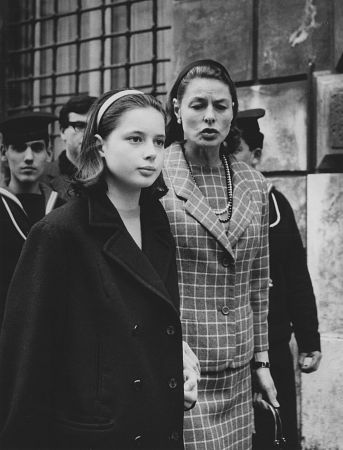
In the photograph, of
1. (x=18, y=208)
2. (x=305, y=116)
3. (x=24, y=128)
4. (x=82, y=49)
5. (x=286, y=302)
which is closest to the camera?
(x=286, y=302)

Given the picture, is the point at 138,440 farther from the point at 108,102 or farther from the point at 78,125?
the point at 78,125

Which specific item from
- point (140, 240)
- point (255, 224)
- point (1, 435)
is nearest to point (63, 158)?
point (255, 224)

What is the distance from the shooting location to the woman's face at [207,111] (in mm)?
2383

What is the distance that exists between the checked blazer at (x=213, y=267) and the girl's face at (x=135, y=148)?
0.45 meters

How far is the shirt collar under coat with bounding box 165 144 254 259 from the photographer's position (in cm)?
230

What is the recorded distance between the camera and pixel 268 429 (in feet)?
8.24

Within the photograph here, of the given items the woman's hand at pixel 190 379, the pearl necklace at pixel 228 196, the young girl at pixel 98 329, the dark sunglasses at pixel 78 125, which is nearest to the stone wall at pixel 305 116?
the dark sunglasses at pixel 78 125

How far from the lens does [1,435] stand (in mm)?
1621

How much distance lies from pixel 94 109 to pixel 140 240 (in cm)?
42

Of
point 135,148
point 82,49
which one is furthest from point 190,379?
point 82,49

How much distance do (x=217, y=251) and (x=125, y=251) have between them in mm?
579

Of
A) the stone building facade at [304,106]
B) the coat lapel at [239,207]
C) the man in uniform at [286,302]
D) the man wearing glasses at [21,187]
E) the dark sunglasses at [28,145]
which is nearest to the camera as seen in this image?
the coat lapel at [239,207]

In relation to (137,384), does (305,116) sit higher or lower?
higher

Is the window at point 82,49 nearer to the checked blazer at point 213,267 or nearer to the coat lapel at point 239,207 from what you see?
the coat lapel at point 239,207
